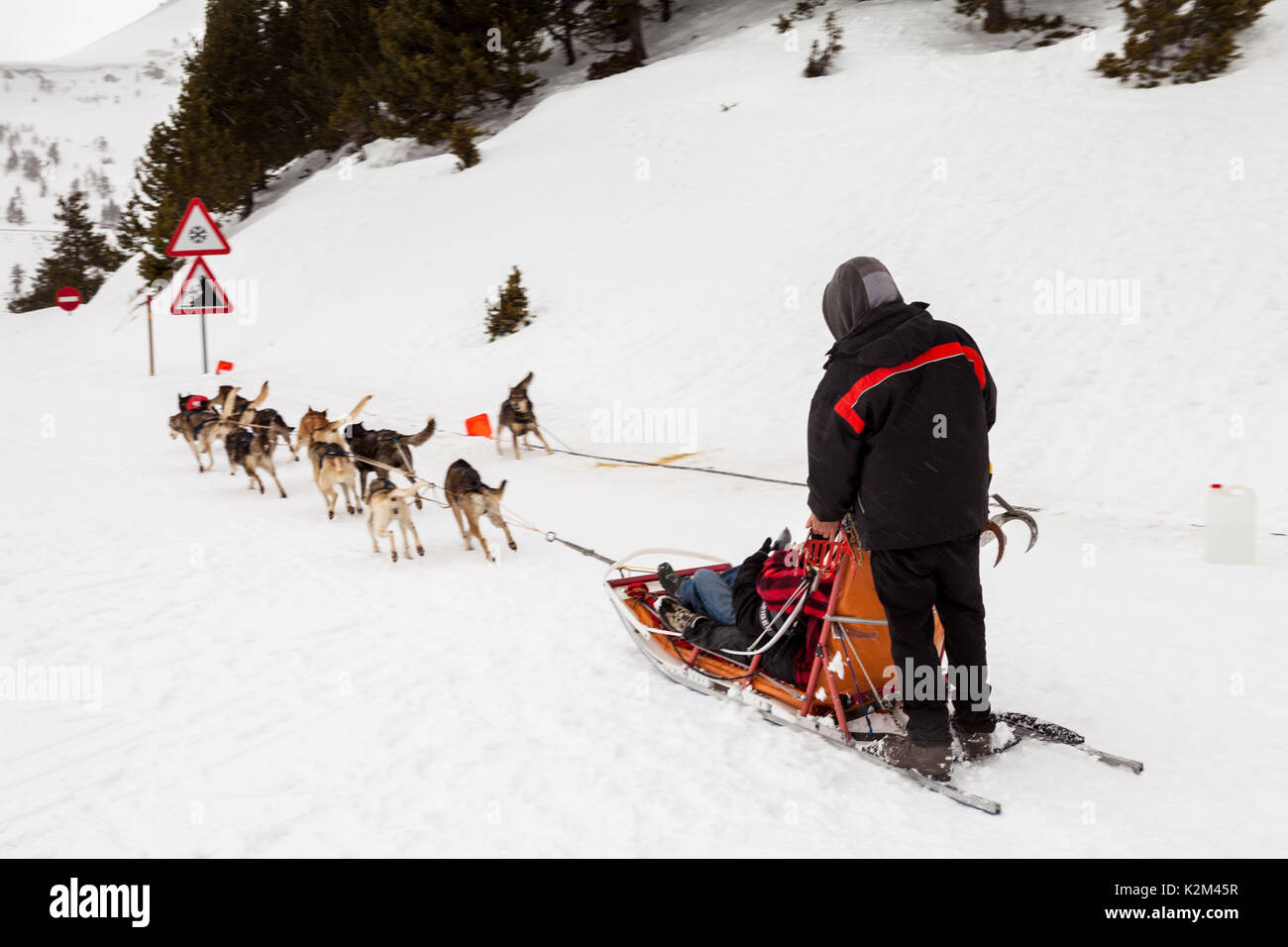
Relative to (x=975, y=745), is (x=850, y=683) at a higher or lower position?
higher

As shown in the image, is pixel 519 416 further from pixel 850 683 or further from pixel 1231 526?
pixel 850 683

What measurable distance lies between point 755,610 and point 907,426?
129 centimetres

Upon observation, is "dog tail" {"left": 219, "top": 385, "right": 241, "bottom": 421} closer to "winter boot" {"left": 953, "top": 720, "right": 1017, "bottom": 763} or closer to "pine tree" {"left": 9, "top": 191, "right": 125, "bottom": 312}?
"winter boot" {"left": 953, "top": 720, "right": 1017, "bottom": 763}

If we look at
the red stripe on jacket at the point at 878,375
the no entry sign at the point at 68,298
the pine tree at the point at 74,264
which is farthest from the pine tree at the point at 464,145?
the pine tree at the point at 74,264

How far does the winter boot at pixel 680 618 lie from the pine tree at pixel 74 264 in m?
41.8

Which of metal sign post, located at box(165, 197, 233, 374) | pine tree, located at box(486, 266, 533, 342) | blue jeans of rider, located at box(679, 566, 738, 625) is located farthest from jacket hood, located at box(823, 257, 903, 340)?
pine tree, located at box(486, 266, 533, 342)

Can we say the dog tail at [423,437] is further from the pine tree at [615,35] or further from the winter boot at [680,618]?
the pine tree at [615,35]

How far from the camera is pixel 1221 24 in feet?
43.0

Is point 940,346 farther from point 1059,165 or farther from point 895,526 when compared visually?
point 1059,165

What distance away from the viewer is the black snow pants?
123 inches

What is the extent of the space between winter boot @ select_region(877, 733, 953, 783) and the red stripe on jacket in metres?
1.15

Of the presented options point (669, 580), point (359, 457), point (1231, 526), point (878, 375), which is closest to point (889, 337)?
point (878, 375)

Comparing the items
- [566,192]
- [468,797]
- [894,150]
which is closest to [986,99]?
[894,150]

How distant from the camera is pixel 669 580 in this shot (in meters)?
4.69
